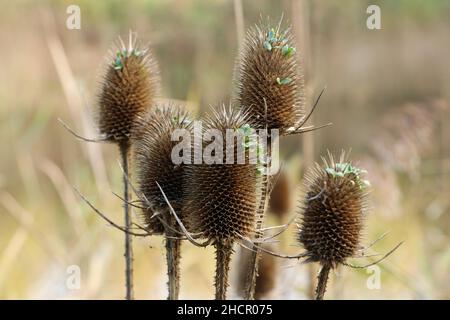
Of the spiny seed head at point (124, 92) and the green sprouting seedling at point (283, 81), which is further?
the spiny seed head at point (124, 92)

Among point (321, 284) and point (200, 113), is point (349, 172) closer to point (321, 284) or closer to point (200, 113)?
point (321, 284)

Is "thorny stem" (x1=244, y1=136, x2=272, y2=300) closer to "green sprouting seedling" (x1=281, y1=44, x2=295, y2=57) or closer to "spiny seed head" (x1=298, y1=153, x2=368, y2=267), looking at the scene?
"spiny seed head" (x1=298, y1=153, x2=368, y2=267)

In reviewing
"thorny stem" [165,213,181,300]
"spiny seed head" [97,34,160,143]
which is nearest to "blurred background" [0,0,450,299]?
"spiny seed head" [97,34,160,143]

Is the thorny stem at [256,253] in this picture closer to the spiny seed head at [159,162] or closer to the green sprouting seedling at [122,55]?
the spiny seed head at [159,162]

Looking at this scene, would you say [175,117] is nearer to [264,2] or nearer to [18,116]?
[264,2]

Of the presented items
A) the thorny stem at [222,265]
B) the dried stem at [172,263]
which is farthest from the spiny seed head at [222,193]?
the dried stem at [172,263]

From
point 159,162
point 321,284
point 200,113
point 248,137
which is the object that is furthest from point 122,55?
point 200,113
